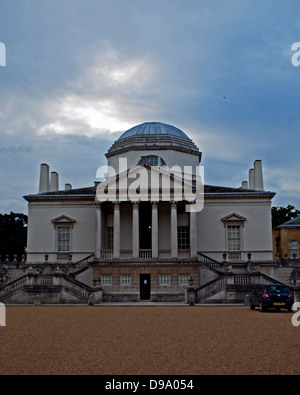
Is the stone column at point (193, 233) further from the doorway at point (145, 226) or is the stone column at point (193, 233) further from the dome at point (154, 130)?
the dome at point (154, 130)

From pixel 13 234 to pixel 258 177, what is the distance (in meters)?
36.8

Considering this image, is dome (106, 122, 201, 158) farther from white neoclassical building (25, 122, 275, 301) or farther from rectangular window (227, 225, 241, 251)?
rectangular window (227, 225, 241, 251)

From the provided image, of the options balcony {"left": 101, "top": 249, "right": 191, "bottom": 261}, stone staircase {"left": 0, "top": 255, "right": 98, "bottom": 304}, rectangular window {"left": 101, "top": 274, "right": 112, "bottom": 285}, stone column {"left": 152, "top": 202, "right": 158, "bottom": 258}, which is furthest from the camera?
balcony {"left": 101, "top": 249, "right": 191, "bottom": 261}

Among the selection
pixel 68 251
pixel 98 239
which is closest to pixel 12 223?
pixel 68 251

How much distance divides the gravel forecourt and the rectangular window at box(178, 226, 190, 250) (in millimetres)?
22501

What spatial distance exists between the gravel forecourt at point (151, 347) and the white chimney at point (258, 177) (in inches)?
1055

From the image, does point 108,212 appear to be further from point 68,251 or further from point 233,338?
point 233,338

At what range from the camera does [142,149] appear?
47438 mm

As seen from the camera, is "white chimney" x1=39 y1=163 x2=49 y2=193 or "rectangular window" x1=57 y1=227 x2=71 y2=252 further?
"white chimney" x1=39 y1=163 x2=49 y2=193

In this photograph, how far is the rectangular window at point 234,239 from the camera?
4284 centimetres

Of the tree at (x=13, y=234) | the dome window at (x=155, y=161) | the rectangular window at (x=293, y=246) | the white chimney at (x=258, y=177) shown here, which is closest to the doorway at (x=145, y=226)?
the dome window at (x=155, y=161)

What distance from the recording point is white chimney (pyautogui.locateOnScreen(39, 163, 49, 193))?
47.0m

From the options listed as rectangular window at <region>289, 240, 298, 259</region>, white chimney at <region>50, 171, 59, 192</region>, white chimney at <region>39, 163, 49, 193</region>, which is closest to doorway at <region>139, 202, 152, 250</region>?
white chimney at <region>39, 163, 49, 193</region>
